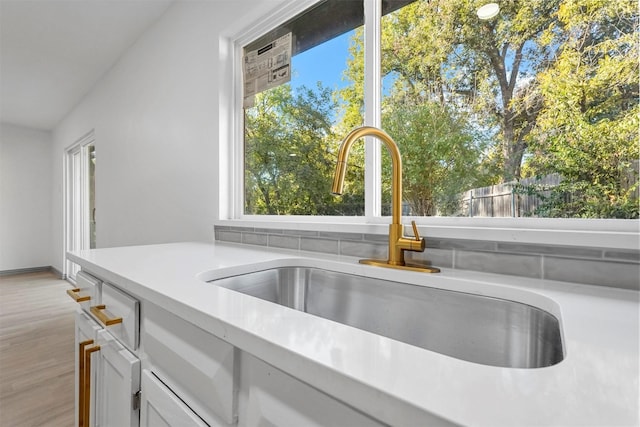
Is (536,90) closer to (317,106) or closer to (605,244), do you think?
(605,244)

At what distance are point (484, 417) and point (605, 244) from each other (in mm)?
577

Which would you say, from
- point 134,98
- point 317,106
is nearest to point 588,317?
point 317,106

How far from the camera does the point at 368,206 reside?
113 cm

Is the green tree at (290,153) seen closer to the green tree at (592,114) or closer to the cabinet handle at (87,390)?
the green tree at (592,114)

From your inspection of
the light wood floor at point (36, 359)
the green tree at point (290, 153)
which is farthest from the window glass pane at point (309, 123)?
the light wood floor at point (36, 359)

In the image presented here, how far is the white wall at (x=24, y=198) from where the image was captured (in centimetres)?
492

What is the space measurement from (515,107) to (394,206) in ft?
1.41

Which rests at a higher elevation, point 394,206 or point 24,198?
point 24,198

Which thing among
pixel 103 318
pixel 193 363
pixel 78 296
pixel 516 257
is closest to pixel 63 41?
pixel 78 296

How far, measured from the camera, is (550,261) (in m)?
0.68

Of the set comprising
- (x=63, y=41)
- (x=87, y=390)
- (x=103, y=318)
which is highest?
(x=63, y=41)

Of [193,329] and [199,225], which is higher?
[199,225]

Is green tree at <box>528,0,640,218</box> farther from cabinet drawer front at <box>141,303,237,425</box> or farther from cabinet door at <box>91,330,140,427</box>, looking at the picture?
cabinet door at <box>91,330,140,427</box>

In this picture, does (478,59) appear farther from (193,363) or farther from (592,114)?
(193,363)
